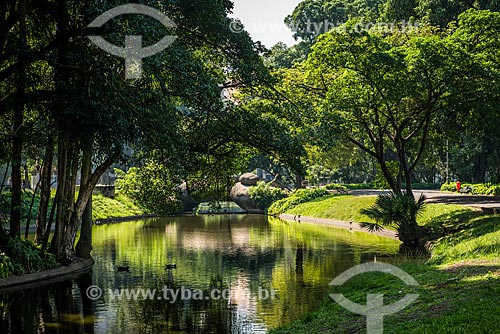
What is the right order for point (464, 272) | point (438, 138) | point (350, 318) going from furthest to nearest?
point (438, 138) < point (464, 272) < point (350, 318)

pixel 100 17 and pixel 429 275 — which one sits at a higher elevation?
pixel 100 17

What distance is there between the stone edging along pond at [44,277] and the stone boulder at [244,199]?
40170mm

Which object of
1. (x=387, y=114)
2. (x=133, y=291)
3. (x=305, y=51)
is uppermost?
(x=305, y=51)

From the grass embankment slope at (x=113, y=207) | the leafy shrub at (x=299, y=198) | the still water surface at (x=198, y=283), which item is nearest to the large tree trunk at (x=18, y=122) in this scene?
the still water surface at (x=198, y=283)

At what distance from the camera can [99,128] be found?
1756 cm

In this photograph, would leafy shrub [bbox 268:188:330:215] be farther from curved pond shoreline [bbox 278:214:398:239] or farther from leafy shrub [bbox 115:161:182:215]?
leafy shrub [bbox 115:161:182:215]

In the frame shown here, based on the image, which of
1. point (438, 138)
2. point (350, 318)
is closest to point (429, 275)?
point (350, 318)

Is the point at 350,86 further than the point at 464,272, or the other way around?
the point at 350,86

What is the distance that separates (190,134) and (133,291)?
6.89 m

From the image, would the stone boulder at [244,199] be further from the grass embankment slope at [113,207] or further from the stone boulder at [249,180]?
the grass embankment slope at [113,207]

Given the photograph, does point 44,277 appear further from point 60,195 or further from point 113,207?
point 113,207

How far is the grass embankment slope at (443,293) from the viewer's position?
449 inches

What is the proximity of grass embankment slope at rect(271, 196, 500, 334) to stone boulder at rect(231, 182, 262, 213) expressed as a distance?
1530 inches

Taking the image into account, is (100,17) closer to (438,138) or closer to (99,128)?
(99,128)
